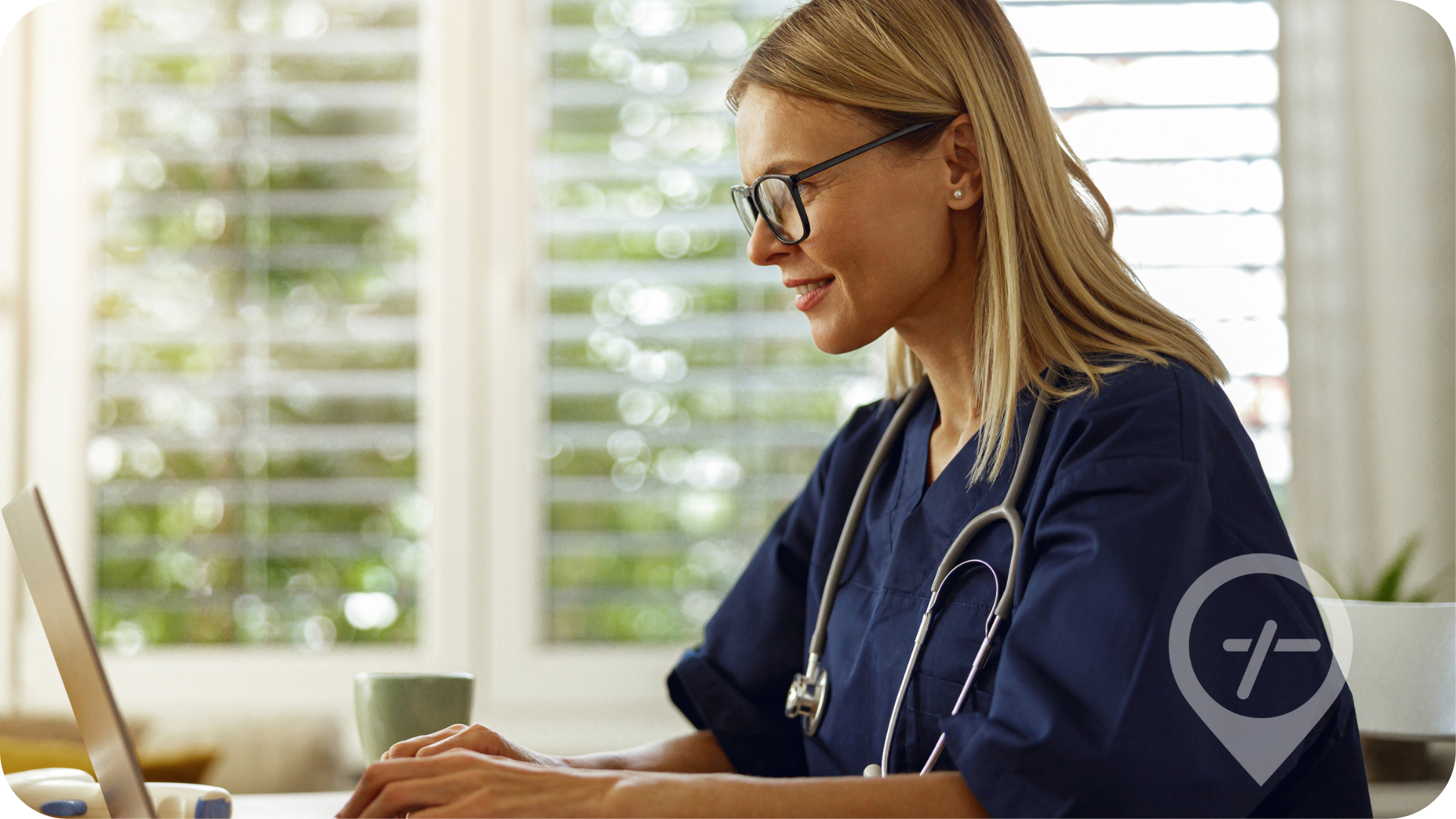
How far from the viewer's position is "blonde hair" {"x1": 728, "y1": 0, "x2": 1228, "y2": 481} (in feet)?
→ 3.30

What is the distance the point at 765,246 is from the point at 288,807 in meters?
0.69

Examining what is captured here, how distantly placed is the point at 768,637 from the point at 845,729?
0.18 metres

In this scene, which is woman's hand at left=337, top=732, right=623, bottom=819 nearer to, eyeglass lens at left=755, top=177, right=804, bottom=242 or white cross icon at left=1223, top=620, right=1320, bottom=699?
white cross icon at left=1223, top=620, right=1320, bottom=699

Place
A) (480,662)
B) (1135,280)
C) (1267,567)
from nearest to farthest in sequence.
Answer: (1267,567), (1135,280), (480,662)

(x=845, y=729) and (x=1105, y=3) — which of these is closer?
(x=845, y=729)

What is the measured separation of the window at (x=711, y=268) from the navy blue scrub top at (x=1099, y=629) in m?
0.91

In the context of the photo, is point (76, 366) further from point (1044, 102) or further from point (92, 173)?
point (1044, 102)

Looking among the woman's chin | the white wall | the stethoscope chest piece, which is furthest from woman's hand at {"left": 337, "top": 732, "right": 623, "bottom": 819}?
the white wall

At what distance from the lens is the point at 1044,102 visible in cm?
109

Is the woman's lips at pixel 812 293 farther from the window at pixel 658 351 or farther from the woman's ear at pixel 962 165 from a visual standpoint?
the window at pixel 658 351

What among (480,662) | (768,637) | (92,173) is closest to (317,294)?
(92,173)

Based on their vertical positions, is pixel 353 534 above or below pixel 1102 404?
below

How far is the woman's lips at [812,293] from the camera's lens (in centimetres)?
112

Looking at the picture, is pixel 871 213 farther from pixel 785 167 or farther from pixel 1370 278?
pixel 1370 278
